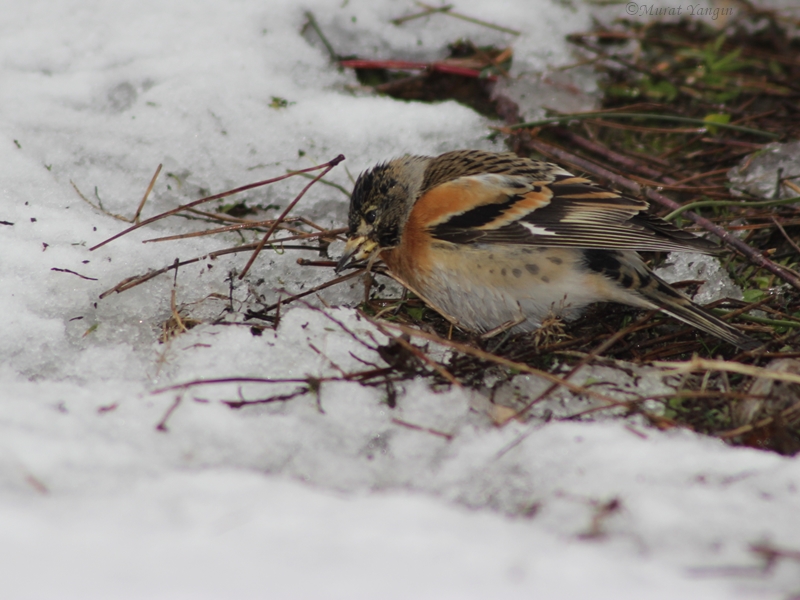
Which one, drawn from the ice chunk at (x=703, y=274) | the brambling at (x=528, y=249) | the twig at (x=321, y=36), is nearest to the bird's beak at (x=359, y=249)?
the brambling at (x=528, y=249)

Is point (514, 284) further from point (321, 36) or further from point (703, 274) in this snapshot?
point (321, 36)

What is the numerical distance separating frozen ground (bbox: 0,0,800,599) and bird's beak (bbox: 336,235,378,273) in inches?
7.8

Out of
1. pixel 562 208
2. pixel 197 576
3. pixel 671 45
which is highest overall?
pixel 671 45

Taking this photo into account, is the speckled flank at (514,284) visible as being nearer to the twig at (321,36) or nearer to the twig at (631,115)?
the twig at (631,115)

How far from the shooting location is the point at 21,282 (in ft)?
9.97

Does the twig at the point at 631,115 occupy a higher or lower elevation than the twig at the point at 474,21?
lower

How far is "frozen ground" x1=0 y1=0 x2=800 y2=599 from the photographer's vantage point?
175 cm

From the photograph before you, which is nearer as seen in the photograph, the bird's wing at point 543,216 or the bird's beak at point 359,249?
the bird's wing at point 543,216

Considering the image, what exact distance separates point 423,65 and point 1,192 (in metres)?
2.83

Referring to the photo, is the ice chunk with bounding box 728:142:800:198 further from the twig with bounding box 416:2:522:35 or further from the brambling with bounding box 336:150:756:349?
the twig with bounding box 416:2:522:35

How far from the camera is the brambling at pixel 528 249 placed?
317 centimetres

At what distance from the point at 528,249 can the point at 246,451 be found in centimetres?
164

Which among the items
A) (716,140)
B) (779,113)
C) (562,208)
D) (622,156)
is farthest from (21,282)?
(779,113)

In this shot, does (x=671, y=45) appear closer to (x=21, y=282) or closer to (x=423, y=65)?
(x=423, y=65)
